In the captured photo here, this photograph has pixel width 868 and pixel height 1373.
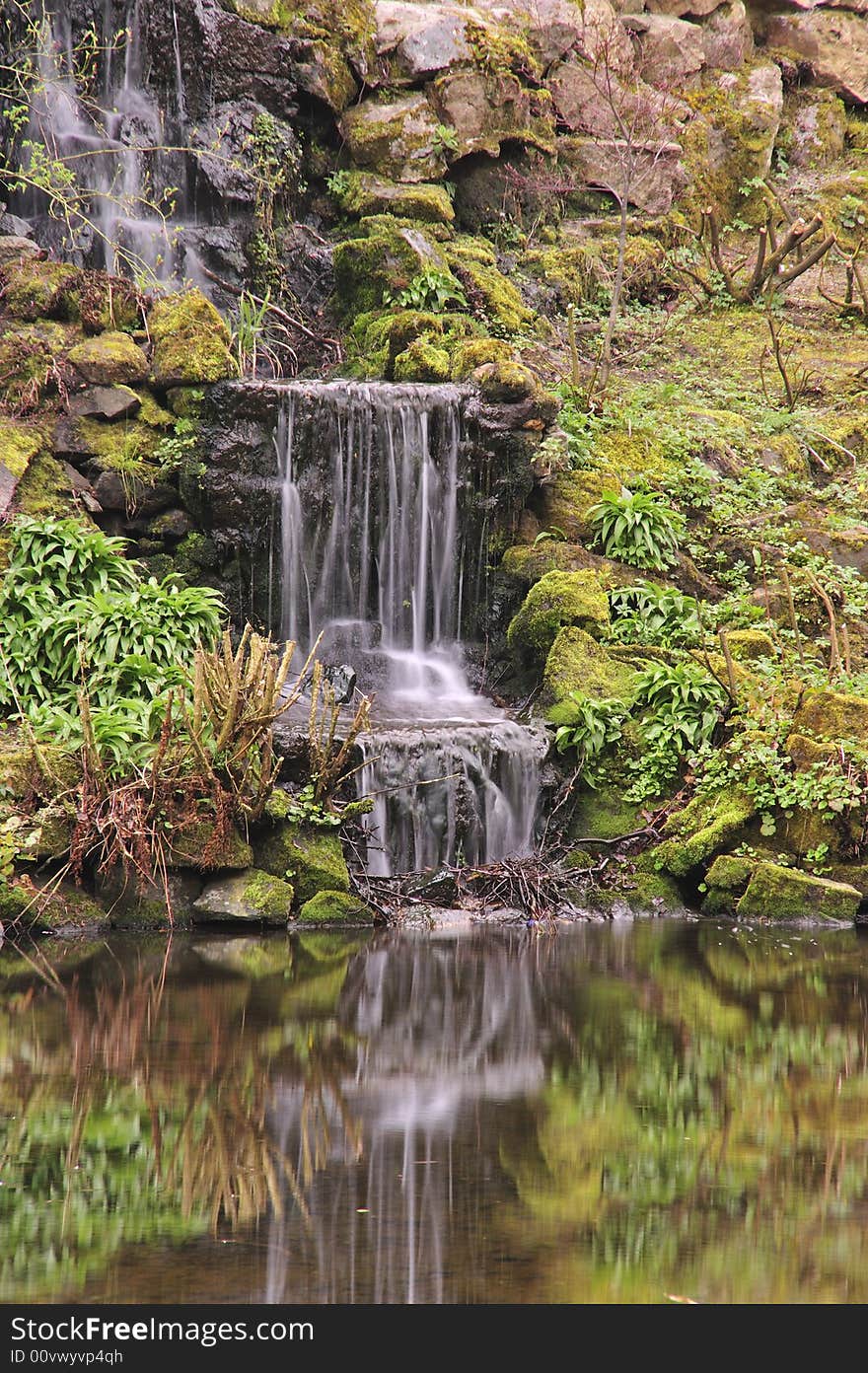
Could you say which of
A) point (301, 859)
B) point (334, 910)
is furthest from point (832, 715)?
point (301, 859)

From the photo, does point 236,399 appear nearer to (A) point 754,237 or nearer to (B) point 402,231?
(B) point 402,231

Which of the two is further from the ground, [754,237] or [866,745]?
[754,237]

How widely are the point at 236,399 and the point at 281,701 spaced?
3416mm

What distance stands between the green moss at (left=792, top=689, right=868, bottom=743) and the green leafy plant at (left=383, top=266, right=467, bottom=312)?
8.17 m

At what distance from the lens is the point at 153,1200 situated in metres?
3.66

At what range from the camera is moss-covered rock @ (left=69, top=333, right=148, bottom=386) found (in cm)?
1277

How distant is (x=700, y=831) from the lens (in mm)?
10023

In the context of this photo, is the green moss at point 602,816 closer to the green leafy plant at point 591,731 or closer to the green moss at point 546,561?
the green leafy plant at point 591,731

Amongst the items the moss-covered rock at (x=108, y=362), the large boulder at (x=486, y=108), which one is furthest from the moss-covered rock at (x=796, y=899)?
the large boulder at (x=486, y=108)

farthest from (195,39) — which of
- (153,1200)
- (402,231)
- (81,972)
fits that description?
(153,1200)

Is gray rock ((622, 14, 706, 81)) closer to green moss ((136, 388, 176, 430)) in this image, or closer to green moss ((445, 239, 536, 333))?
green moss ((445, 239, 536, 333))

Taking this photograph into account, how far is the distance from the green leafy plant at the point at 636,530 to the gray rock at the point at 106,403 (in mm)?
4751

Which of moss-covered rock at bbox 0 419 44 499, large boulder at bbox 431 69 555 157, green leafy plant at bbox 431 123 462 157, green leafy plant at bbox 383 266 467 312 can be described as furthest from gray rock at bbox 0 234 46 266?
large boulder at bbox 431 69 555 157

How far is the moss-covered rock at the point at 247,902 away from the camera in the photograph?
28.8ft
